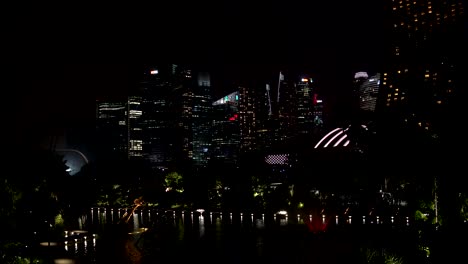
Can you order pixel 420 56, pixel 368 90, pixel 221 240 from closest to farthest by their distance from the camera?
pixel 221 240 < pixel 420 56 < pixel 368 90

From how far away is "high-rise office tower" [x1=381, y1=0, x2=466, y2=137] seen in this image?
13086mm

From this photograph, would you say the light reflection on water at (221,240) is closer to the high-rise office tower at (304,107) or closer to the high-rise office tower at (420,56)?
the high-rise office tower at (420,56)

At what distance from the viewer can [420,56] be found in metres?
25.2

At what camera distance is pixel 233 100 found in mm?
120812

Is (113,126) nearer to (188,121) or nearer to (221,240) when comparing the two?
(188,121)

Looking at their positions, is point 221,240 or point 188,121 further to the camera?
point 188,121

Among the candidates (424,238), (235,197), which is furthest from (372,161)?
(235,197)

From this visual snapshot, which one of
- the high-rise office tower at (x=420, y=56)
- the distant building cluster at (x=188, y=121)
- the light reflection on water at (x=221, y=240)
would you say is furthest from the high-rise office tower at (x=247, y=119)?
the light reflection on water at (x=221, y=240)

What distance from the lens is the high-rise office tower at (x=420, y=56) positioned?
13.1 m

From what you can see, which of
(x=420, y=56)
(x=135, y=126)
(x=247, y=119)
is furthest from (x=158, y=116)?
(x=420, y=56)

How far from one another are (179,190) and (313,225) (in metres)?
14.7

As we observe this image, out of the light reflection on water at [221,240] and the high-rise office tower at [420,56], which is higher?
the high-rise office tower at [420,56]

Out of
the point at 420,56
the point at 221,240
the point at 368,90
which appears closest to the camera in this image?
the point at 221,240

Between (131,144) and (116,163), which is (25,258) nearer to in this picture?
(116,163)
